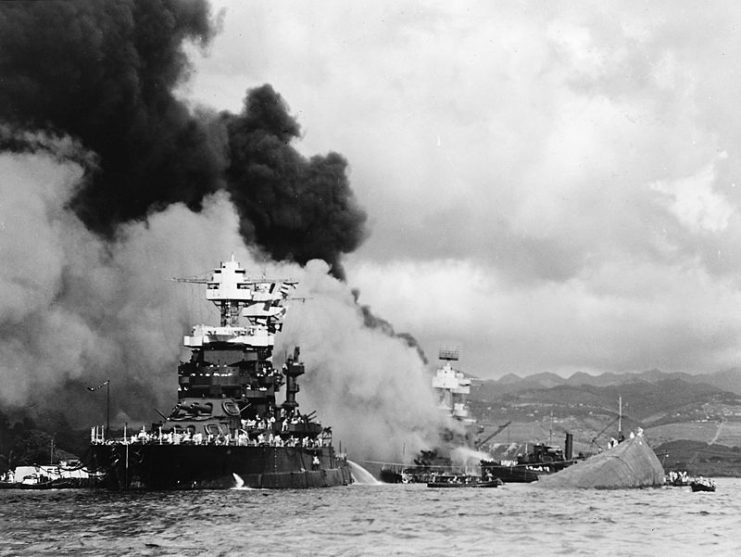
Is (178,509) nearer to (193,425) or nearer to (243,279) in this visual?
(193,425)

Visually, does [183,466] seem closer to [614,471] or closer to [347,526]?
[347,526]

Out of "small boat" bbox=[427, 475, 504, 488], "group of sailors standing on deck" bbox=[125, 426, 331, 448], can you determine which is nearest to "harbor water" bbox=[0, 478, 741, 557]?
"group of sailors standing on deck" bbox=[125, 426, 331, 448]

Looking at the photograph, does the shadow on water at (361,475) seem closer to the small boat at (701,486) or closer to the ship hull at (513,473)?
the ship hull at (513,473)

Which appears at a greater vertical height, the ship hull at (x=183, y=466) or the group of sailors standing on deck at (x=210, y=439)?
the group of sailors standing on deck at (x=210, y=439)

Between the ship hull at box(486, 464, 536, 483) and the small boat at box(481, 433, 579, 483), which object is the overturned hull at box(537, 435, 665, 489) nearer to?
the small boat at box(481, 433, 579, 483)

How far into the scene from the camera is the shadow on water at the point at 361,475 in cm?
15988

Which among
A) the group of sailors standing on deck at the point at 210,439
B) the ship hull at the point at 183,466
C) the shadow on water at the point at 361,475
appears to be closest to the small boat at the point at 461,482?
the shadow on water at the point at 361,475

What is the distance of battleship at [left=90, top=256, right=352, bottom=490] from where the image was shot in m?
100

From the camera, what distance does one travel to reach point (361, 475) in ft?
528

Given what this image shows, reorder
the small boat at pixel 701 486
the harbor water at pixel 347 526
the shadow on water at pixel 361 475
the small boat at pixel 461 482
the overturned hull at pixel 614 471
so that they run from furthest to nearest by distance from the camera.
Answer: the shadow on water at pixel 361 475 < the small boat at pixel 701 486 < the small boat at pixel 461 482 < the overturned hull at pixel 614 471 < the harbor water at pixel 347 526

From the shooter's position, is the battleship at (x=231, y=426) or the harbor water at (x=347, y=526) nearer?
the harbor water at (x=347, y=526)

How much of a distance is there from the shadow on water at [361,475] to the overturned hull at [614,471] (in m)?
29.3

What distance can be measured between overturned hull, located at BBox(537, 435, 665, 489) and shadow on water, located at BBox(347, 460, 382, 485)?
29.3m

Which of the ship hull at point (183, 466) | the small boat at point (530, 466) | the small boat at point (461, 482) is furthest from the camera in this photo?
the small boat at point (530, 466)
